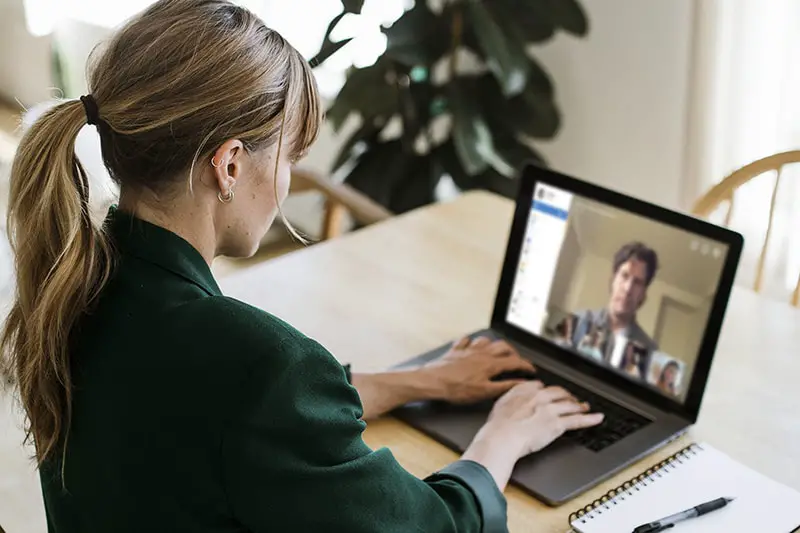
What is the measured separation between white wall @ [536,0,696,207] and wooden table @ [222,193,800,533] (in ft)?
2.73

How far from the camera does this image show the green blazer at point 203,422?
0.88 m

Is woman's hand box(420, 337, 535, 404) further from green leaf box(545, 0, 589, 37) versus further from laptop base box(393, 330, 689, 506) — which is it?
green leaf box(545, 0, 589, 37)

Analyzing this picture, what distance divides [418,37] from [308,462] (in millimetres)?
1807

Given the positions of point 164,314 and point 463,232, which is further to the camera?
point 463,232

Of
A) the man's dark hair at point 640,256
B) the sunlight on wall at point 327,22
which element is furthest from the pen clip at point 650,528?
the sunlight on wall at point 327,22

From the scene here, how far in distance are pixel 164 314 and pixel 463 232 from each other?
1.01m

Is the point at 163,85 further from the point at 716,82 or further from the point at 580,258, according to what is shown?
the point at 716,82

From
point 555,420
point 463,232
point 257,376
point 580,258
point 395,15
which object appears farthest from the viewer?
point 395,15

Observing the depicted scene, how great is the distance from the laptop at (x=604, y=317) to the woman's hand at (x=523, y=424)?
2 centimetres

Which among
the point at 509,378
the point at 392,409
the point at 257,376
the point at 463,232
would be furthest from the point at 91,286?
the point at 463,232

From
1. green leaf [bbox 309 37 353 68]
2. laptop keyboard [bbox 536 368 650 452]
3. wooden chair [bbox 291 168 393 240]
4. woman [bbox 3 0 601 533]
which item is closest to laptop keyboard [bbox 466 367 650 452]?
laptop keyboard [bbox 536 368 650 452]

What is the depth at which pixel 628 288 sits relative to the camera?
1.35 metres

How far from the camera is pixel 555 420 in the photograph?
1.27 metres

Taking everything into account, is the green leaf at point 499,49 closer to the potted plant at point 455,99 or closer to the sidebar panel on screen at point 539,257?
the potted plant at point 455,99
